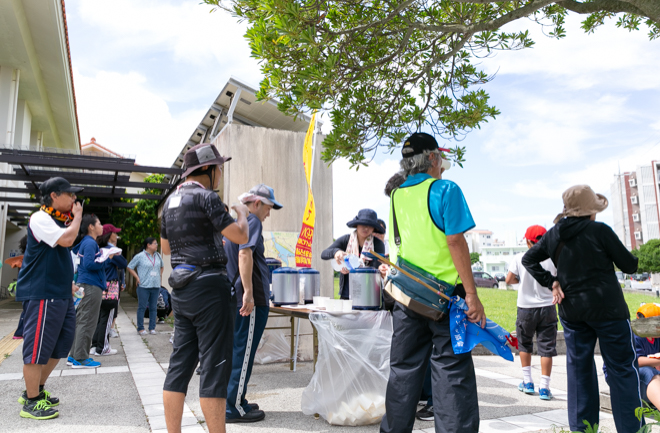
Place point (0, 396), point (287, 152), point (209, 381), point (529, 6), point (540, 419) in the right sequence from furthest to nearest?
point (287, 152)
point (0, 396)
point (540, 419)
point (529, 6)
point (209, 381)

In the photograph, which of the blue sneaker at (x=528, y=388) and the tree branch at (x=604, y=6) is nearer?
the tree branch at (x=604, y=6)

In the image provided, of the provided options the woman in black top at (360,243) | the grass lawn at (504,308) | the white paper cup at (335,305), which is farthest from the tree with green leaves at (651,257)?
the white paper cup at (335,305)

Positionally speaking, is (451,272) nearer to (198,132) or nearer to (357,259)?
(357,259)

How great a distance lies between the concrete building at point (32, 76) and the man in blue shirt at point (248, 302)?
10.3 m

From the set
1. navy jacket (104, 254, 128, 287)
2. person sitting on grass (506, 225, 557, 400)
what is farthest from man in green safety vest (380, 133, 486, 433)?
navy jacket (104, 254, 128, 287)

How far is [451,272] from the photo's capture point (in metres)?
2.57

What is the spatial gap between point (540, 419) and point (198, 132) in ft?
38.2

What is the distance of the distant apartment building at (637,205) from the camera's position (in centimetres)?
8367

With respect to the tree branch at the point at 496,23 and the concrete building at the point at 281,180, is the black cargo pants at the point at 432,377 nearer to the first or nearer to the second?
the tree branch at the point at 496,23

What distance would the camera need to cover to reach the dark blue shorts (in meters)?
3.74

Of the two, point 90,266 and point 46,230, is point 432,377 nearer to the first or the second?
point 46,230

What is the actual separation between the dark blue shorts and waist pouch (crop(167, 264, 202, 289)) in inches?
68.6

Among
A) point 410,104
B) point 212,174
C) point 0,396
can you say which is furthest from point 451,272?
point 0,396

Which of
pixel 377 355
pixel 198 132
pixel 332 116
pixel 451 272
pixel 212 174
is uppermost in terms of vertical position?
pixel 198 132
